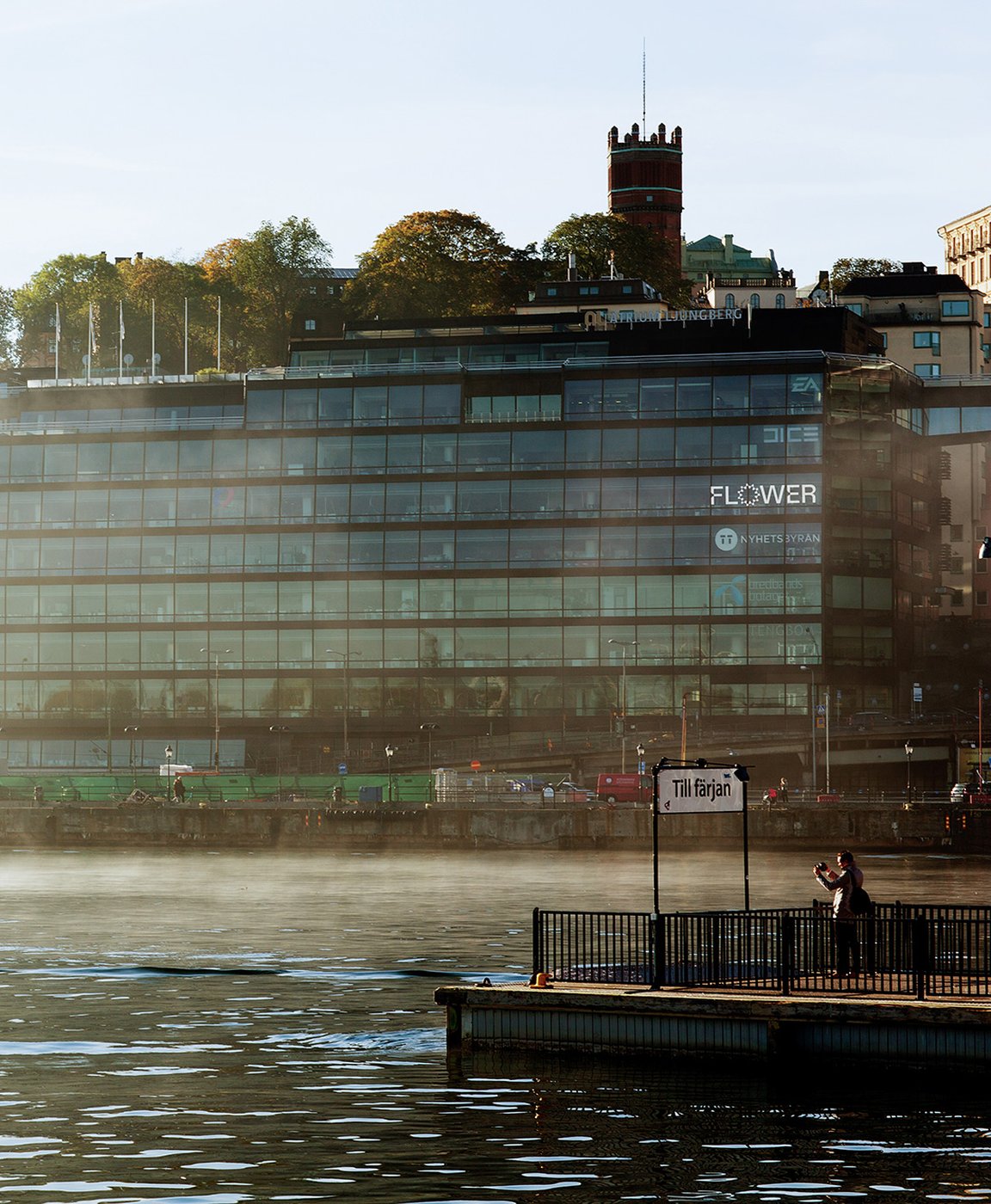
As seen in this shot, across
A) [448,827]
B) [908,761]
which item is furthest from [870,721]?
[448,827]

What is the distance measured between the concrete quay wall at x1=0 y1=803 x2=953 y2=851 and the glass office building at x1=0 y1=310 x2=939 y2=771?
27.5 m

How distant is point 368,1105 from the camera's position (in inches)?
1218

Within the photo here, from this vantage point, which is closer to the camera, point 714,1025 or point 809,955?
point 714,1025

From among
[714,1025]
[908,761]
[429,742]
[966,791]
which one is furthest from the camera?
[429,742]

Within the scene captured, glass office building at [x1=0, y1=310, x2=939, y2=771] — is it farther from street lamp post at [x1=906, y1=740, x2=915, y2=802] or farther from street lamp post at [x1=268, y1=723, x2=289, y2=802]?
street lamp post at [x1=906, y1=740, x2=915, y2=802]

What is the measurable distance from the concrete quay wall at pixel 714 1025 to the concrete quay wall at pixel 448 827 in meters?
77.6

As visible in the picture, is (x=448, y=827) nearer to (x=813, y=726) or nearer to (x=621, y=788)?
(x=621, y=788)

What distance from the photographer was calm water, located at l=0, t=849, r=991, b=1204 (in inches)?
1003

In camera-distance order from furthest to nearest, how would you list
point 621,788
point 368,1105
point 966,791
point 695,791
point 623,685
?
point 623,685 < point 621,788 < point 966,791 < point 695,791 < point 368,1105

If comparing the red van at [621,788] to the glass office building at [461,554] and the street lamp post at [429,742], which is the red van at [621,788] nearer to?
the street lamp post at [429,742]

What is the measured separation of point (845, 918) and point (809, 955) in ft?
5.20

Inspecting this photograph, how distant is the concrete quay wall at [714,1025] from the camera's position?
106 ft

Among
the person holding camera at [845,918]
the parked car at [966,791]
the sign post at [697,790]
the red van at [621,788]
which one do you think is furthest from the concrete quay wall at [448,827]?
the sign post at [697,790]

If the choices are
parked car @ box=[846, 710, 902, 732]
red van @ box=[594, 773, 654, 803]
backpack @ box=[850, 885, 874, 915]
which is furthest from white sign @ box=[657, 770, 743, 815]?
parked car @ box=[846, 710, 902, 732]
